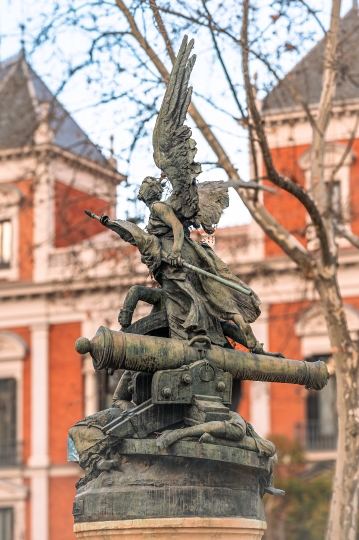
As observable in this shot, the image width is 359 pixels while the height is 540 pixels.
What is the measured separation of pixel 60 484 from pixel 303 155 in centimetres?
1219

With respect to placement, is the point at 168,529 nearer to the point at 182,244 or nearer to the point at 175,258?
the point at 175,258

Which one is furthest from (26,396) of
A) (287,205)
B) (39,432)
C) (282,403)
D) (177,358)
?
(177,358)

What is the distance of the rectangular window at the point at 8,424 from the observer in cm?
3859

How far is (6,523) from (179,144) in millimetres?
31184

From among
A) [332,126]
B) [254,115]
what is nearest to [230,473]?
[254,115]

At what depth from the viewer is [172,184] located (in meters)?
8.11

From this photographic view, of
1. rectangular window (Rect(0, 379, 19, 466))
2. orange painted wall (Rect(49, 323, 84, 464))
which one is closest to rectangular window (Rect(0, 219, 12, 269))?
orange painted wall (Rect(49, 323, 84, 464))

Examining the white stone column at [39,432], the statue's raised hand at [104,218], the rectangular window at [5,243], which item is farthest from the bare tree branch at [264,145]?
the rectangular window at [5,243]

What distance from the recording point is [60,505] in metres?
37.8

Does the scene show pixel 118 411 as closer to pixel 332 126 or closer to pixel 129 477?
pixel 129 477

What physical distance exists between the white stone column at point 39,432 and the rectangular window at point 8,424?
605 mm

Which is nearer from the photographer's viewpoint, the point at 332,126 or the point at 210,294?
the point at 210,294

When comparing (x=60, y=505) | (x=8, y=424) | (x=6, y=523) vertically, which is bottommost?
(x=6, y=523)

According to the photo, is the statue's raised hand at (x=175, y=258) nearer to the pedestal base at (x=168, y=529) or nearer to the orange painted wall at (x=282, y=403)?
the pedestal base at (x=168, y=529)
